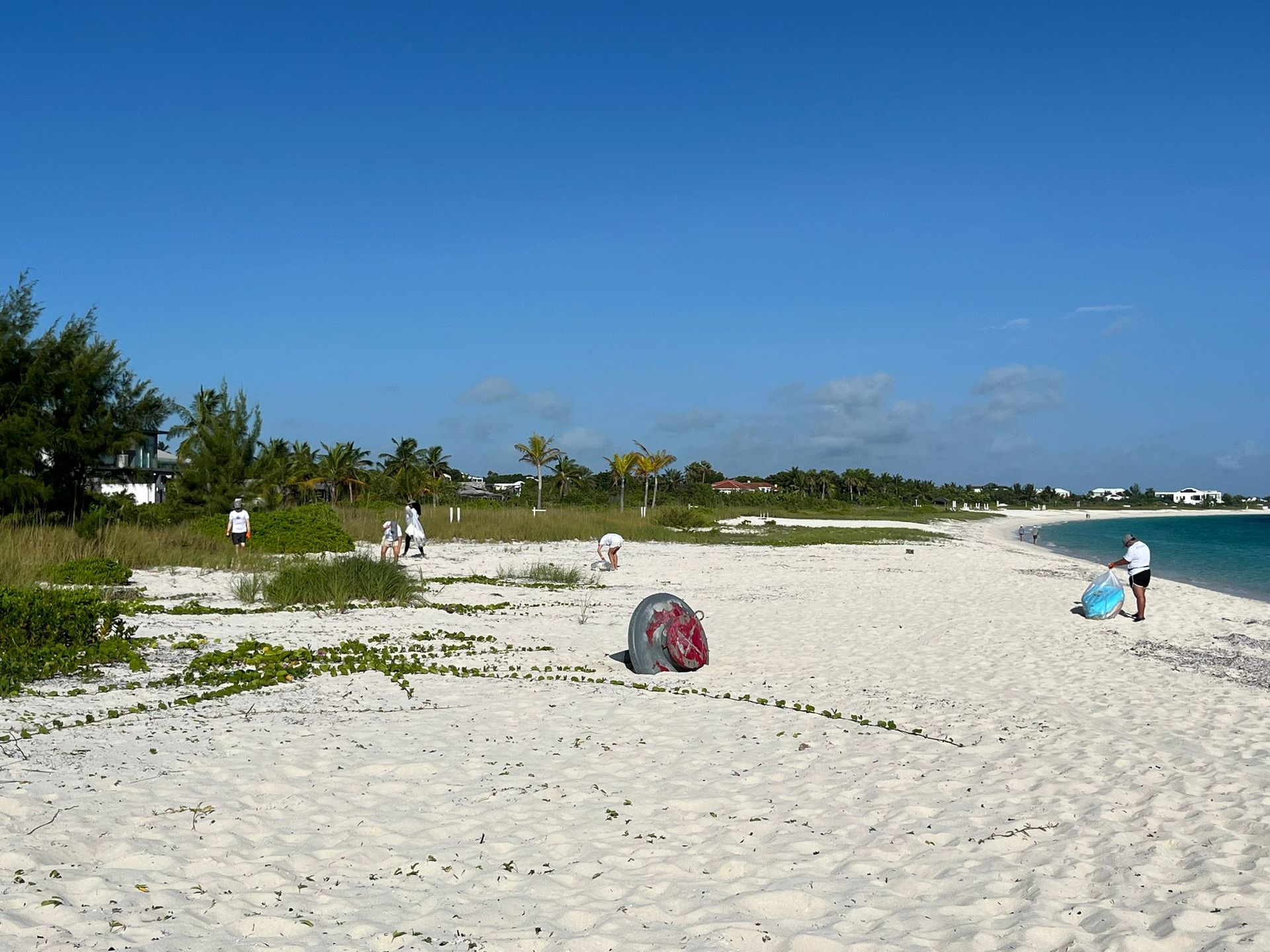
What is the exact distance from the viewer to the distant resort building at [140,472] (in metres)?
24.9

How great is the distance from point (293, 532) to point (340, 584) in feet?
37.3

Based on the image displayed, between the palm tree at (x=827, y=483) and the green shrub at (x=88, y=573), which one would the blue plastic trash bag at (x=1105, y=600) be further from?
the palm tree at (x=827, y=483)

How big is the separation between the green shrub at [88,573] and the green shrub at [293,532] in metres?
7.84

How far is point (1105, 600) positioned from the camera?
640 inches

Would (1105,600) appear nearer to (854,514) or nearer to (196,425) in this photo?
(196,425)

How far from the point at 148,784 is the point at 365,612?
26.4 ft

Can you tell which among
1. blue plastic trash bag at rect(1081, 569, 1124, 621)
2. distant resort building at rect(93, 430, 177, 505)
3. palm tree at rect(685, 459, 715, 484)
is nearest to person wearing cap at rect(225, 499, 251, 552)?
distant resort building at rect(93, 430, 177, 505)

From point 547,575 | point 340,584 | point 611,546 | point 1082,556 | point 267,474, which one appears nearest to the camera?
point 340,584

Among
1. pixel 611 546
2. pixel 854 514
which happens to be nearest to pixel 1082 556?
pixel 611 546

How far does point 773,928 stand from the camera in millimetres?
4426

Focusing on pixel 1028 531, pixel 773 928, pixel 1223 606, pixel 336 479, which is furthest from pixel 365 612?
pixel 1028 531

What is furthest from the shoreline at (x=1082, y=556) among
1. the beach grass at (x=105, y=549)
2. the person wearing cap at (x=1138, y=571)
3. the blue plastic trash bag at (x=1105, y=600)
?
the beach grass at (x=105, y=549)

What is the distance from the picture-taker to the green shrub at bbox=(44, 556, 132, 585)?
14992 millimetres

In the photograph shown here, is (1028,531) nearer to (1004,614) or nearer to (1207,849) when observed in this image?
(1004,614)
